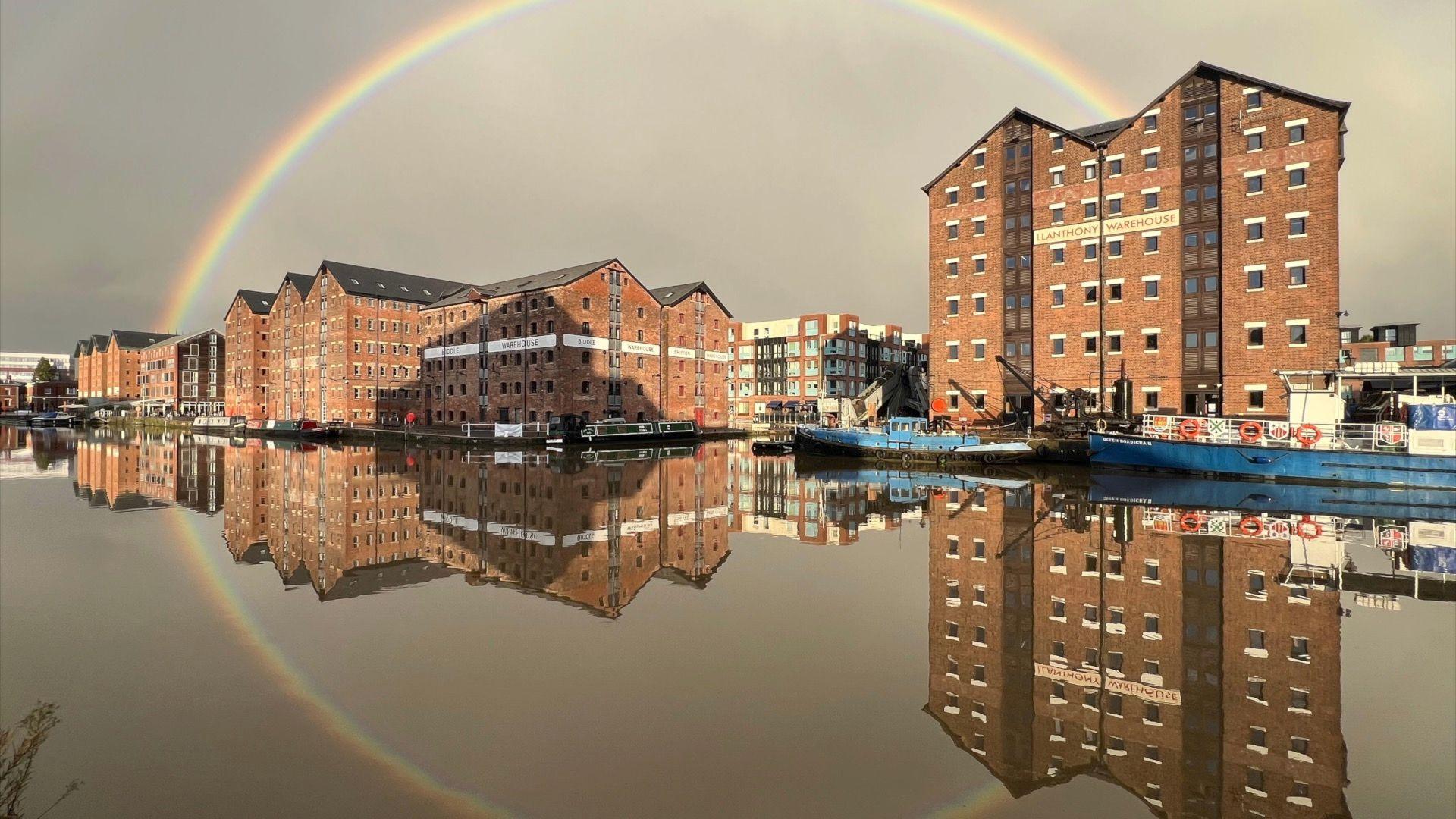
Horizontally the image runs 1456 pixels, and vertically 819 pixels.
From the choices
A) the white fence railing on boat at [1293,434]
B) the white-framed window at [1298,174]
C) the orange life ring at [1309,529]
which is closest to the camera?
the orange life ring at [1309,529]

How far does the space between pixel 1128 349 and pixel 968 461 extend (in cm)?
1576

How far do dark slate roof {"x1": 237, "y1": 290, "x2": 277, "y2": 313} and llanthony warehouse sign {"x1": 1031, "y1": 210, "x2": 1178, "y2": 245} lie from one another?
99.8 m

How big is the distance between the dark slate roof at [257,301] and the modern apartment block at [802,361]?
218 feet

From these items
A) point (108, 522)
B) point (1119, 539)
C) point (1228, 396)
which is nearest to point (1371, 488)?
point (1228, 396)

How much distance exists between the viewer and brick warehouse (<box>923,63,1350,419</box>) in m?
41.8

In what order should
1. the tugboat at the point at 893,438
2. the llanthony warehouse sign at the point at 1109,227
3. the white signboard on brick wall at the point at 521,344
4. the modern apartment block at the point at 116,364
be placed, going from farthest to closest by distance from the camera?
the modern apartment block at the point at 116,364
the white signboard on brick wall at the point at 521,344
the llanthony warehouse sign at the point at 1109,227
the tugboat at the point at 893,438

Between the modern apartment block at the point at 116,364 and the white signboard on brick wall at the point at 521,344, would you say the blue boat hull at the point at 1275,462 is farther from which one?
the modern apartment block at the point at 116,364

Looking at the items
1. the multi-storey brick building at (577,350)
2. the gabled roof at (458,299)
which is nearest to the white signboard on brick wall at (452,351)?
the multi-storey brick building at (577,350)

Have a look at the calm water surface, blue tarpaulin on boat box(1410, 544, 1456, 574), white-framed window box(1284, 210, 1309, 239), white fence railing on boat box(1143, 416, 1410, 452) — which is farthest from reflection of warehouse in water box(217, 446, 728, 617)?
white-framed window box(1284, 210, 1309, 239)

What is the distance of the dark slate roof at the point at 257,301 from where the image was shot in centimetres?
9725

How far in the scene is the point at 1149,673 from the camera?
8625mm

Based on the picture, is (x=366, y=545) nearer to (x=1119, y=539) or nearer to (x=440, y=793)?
(x=440, y=793)

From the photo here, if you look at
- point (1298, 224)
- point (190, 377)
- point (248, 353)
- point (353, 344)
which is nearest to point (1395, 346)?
point (1298, 224)

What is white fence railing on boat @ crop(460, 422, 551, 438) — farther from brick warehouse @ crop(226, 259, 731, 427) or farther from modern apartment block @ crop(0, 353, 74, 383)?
modern apartment block @ crop(0, 353, 74, 383)
